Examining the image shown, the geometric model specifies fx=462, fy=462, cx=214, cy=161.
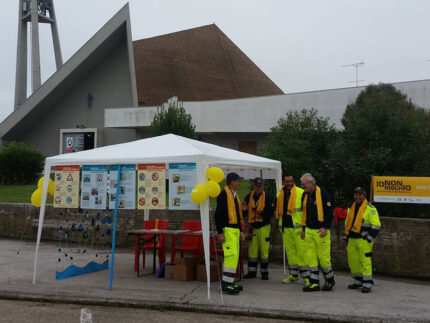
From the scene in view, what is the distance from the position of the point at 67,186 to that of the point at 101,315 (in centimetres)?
265

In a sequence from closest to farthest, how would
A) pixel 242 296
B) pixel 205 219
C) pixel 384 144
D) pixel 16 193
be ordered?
1. pixel 205 219
2. pixel 242 296
3. pixel 384 144
4. pixel 16 193

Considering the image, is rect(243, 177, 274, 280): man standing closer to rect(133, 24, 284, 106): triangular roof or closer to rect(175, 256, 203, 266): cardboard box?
rect(175, 256, 203, 266): cardboard box

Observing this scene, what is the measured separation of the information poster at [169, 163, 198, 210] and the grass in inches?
449

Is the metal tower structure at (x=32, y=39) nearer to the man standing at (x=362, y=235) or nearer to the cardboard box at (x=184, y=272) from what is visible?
the cardboard box at (x=184, y=272)

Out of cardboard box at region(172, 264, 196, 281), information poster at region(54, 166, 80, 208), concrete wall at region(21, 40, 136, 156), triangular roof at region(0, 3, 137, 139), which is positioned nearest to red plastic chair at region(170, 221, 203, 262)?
cardboard box at region(172, 264, 196, 281)

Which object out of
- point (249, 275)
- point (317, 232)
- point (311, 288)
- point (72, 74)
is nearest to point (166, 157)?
point (317, 232)

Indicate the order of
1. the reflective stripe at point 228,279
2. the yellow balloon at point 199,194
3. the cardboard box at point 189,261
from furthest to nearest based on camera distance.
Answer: the cardboard box at point 189,261 < the reflective stripe at point 228,279 < the yellow balloon at point 199,194

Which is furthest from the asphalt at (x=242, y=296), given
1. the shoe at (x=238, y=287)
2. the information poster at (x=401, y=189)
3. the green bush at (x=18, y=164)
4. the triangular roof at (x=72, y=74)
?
the triangular roof at (x=72, y=74)

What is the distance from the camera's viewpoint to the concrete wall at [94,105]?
115 feet

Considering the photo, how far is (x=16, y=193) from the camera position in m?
20.6

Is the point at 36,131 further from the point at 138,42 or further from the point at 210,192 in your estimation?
the point at 210,192

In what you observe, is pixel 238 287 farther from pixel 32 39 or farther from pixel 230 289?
pixel 32 39

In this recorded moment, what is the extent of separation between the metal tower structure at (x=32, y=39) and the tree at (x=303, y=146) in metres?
35.3

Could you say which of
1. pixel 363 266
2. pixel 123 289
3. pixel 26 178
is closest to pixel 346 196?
pixel 363 266
